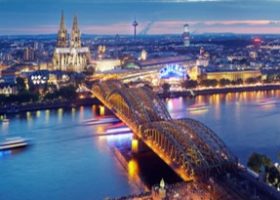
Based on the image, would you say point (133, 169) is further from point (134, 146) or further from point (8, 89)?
point (8, 89)

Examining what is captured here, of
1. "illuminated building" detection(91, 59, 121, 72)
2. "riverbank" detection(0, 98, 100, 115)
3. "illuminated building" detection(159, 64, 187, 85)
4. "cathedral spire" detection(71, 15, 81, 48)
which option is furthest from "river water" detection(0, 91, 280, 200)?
"illuminated building" detection(91, 59, 121, 72)

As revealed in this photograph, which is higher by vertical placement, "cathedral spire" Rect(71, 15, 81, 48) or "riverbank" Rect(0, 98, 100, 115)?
"cathedral spire" Rect(71, 15, 81, 48)

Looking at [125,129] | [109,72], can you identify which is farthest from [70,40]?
[125,129]

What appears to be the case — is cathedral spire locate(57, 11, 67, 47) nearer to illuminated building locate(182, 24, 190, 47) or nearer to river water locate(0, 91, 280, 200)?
river water locate(0, 91, 280, 200)

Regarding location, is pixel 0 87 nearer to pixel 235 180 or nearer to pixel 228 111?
pixel 228 111

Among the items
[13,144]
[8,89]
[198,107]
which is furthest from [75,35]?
[13,144]

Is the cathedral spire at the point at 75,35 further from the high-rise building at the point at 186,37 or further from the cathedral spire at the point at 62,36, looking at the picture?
the high-rise building at the point at 186,37

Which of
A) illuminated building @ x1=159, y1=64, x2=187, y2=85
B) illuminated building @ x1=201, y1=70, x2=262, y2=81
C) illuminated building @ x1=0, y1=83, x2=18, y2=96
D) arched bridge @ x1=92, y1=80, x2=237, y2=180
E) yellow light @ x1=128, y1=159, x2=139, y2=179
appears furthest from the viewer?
illuminated building @ x1=201, y1=70, x2=262, y2=81
